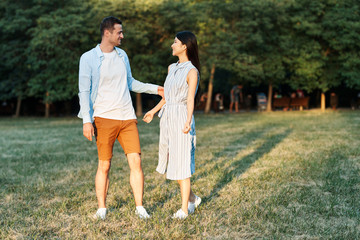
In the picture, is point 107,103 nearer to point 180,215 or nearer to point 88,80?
point 88,80

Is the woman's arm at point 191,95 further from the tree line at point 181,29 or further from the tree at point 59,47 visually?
the tree at point 59,47

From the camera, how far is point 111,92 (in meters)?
4.24

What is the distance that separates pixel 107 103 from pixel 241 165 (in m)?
3.79

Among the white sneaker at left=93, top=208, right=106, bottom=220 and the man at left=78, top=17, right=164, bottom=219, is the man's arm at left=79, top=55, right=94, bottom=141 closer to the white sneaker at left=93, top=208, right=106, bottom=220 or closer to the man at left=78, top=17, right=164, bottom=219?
the man at left=78, top=17, right=164, bottom=219

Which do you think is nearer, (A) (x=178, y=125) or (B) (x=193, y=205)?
(A) (x=178, y=125)

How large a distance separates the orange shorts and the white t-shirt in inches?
2.5

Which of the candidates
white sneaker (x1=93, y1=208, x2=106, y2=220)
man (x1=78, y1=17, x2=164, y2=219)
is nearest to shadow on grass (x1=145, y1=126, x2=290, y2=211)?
white sneaker (x1=93, y1=208, x2=106, y2=220)

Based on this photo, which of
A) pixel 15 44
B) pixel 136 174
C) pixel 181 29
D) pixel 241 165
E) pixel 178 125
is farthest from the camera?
pixel 15 44

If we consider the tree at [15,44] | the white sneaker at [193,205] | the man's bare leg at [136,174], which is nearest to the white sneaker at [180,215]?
the white sneaker at [193,205]

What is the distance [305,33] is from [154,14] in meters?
11.3

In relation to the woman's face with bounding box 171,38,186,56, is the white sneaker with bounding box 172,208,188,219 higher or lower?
lower

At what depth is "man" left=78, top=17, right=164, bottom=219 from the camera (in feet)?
13.6

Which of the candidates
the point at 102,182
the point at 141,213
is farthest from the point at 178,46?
the point at 141,213

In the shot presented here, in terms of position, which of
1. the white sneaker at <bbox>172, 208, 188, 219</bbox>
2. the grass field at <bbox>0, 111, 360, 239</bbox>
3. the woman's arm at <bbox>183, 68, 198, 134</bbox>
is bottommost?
the grass field at <bbox>0, 111, 360, 239</bbox>
